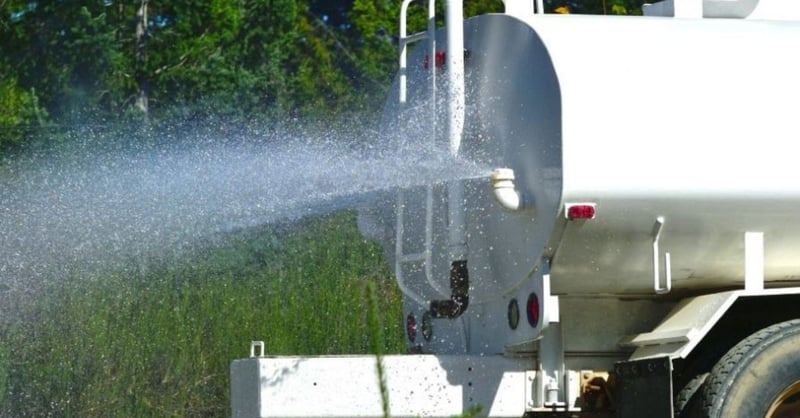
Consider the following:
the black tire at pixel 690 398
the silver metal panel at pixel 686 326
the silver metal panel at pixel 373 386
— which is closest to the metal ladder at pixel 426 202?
the silver metal panel at pixel 373 386

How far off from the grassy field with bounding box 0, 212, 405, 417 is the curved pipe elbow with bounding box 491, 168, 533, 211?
402 cm

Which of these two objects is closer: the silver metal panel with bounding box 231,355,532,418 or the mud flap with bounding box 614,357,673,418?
the mud flap with bounding box 614,357,673,418

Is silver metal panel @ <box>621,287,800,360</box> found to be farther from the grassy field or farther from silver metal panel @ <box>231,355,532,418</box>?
the grassy field

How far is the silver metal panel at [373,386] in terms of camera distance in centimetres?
711

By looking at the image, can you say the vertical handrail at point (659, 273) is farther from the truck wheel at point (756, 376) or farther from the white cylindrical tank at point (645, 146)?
the truck wheel at point (756, 376)

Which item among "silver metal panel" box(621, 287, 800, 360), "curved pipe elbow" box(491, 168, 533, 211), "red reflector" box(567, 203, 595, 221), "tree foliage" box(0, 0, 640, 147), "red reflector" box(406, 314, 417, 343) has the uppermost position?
"tree foliage" box(0, 0, 640, 147)

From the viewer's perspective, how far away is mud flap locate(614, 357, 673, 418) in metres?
6.93

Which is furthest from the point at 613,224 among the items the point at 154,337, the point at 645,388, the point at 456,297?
the point at 154,337

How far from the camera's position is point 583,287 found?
23.9 ft

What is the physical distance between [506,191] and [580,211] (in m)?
0.43

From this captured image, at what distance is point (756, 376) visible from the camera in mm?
7078

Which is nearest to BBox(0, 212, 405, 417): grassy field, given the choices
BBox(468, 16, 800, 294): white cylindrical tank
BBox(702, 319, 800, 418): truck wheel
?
BBox(468, 16, 800, 294): white cylindrical tank

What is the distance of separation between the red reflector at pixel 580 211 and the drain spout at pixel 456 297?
1.03 metres

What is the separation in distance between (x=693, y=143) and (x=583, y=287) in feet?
2.55
